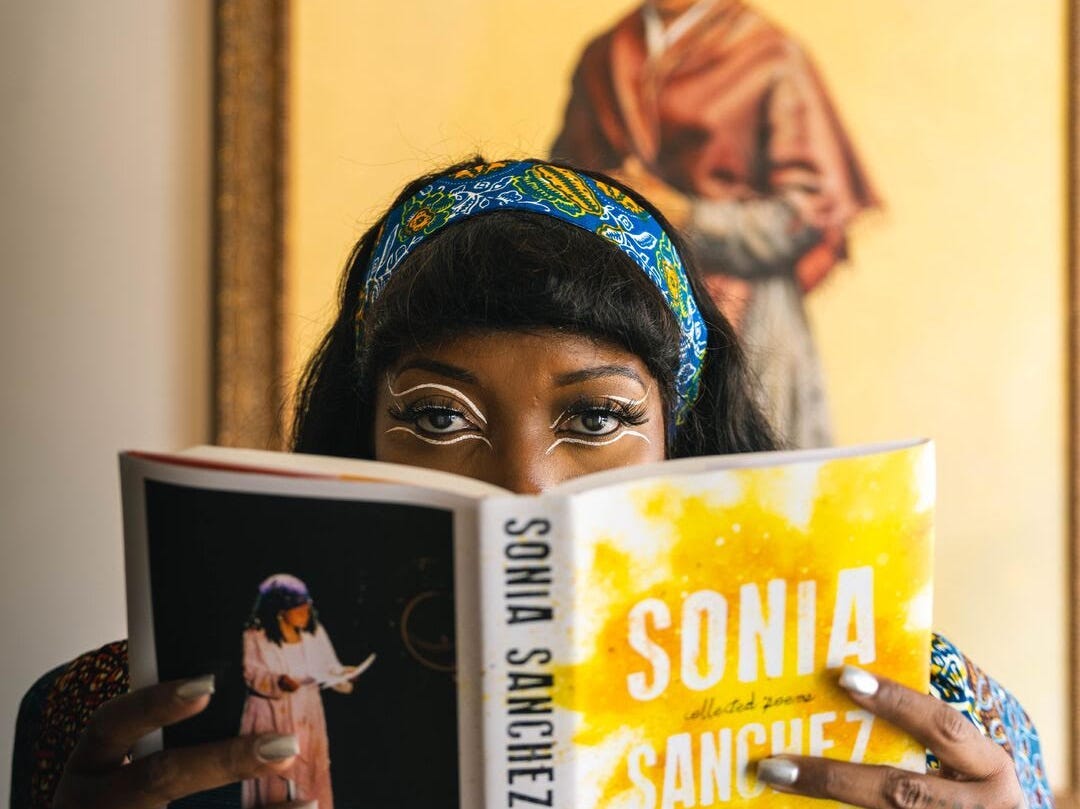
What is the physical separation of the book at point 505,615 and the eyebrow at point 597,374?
9.6 inches

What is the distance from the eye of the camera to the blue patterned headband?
881mm

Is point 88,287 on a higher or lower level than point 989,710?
higher

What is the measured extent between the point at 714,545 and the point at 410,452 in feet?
1.07

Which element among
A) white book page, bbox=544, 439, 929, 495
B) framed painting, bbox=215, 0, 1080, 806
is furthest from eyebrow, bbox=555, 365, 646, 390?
framed painting, bbox=215, 0, 1080, 806

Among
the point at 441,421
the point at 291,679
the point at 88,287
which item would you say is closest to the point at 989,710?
the point at 441,421

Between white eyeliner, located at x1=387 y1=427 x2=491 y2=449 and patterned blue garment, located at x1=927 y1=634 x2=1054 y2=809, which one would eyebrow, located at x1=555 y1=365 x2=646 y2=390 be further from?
patterned blue garment, located at x1=927 y1=634 x2=1054 y2=809

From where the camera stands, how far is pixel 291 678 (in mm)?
555

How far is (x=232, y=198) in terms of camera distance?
49.8 inches

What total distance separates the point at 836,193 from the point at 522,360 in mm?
811

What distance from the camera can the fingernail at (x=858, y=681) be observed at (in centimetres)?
60

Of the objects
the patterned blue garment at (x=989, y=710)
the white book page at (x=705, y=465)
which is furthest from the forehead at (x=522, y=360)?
the patterned blue garment at (x=989, y=710)

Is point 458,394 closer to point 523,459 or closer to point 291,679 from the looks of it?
point 523,459

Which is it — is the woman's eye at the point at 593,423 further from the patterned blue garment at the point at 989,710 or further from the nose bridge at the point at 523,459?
the patterned blue garment at the point at 989,710

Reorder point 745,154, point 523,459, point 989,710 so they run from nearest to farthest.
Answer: point 523,459 < point 989,710 < point 745,154
